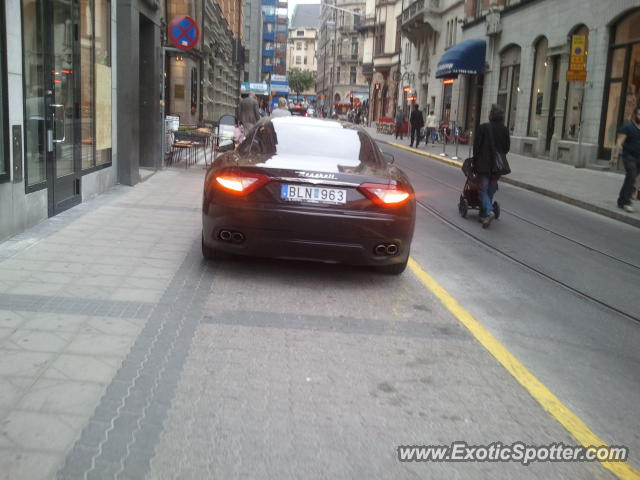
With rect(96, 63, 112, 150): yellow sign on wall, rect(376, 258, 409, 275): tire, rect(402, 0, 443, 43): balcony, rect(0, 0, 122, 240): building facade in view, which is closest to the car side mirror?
rect(376, 258, 409, 275): tire

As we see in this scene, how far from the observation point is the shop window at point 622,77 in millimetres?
20219

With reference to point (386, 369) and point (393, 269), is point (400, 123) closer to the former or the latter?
point (393, 269)

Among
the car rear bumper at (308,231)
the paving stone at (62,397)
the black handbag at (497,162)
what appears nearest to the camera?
the paving stone at (62,397)

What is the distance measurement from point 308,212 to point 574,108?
20110 mm

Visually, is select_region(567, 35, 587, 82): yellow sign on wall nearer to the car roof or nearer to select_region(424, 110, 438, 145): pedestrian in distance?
the car roof

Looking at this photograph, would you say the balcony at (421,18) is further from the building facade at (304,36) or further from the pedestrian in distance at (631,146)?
the building facade at (304,36)

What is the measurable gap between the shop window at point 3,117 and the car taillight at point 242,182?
2.56m

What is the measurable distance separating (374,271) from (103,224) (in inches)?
136

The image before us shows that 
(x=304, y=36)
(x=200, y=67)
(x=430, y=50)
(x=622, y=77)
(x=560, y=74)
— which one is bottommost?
(x=622, y=77)

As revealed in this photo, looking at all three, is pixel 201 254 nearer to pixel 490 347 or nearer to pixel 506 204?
pixel 490 347

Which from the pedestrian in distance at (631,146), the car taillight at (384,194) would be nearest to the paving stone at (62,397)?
the car taillight at (384,194)

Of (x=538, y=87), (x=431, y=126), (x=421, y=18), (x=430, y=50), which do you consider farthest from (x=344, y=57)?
(x=538, y=87)

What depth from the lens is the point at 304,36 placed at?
584 feet

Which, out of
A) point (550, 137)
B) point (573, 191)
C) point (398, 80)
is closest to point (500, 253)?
point (573, 191)
